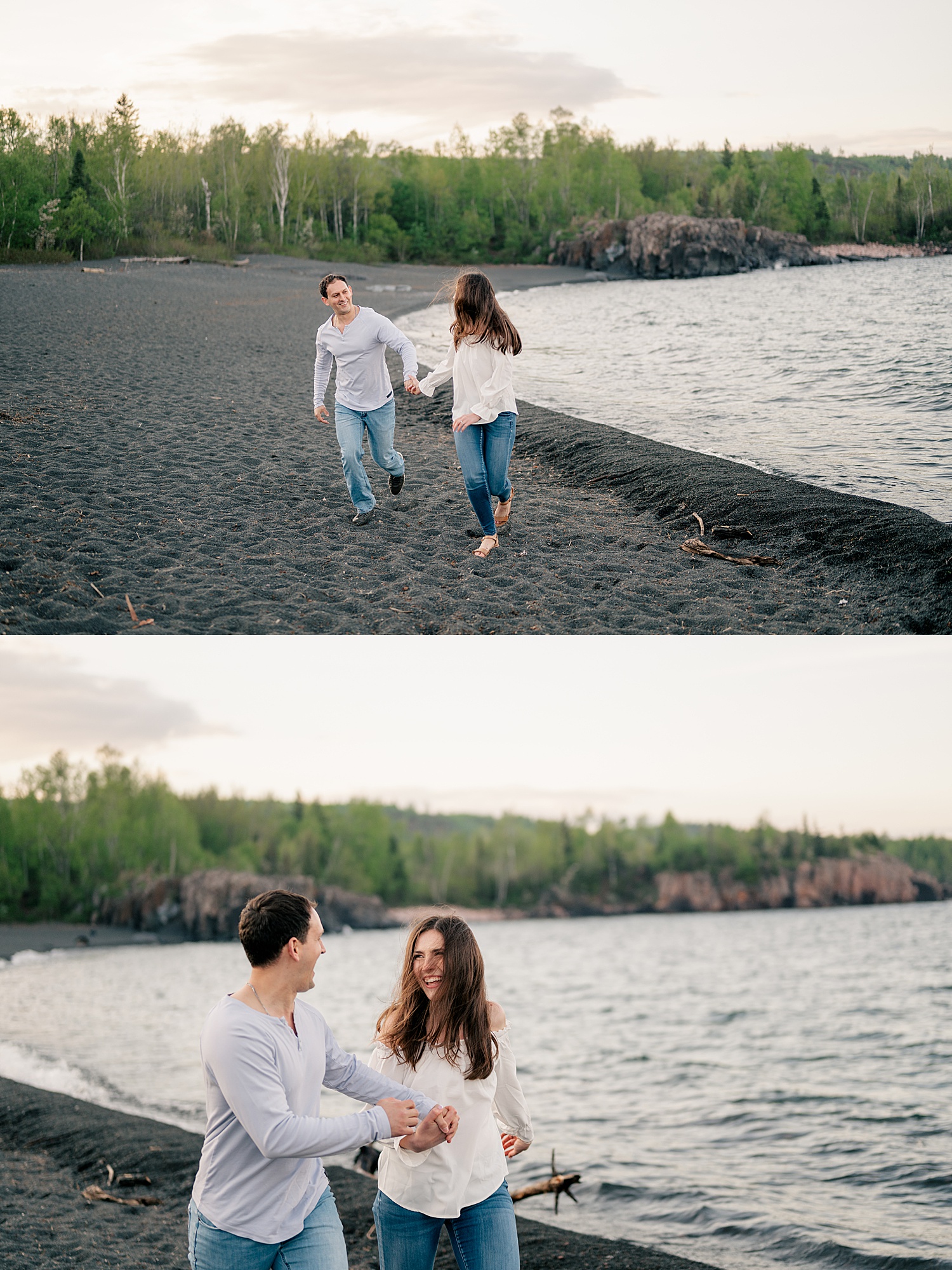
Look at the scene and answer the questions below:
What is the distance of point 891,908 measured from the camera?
5172 centimetres

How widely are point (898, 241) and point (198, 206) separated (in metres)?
27.2

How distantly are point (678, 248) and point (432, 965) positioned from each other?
36.9 meters

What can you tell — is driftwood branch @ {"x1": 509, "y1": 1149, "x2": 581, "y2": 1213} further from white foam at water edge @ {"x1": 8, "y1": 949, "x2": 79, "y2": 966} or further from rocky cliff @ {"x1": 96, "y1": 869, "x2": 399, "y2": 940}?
rocky cliff @ {"x1": 96, "y1": 869, "x2": 399, "y2": 940}

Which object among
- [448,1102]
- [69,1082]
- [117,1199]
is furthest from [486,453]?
[69,1082]

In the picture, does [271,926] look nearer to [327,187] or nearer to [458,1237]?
[458,1237]

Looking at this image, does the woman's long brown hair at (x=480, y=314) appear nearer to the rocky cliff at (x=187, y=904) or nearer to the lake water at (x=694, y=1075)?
the lake water at (x=694, y=1075)

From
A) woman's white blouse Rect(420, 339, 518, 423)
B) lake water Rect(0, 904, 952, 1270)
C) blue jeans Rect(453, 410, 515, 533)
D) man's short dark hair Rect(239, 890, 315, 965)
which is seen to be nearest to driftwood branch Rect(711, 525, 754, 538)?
blue jeans Rect(453, 410, 515, 533)

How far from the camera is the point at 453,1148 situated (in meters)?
2.37

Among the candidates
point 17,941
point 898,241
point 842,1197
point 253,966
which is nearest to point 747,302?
point 898,241

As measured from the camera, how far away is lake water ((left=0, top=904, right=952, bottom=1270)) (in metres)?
5.72

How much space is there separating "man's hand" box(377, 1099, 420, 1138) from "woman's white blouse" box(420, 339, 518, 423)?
161 inches

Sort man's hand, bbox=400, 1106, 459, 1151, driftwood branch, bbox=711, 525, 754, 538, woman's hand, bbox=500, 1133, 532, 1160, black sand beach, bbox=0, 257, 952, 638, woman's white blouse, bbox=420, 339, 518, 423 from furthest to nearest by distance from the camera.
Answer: driftwood branch, bbox=711, 525, 754, 538 → black sand beach, bbox=0, 257, 952, 638 → woman's white blouse, bbox=420, 339, 518, 423 → woman's hand, bbox=500, 1133, 532, 1160 → man's hand, bbox=400, 1106, 459, 1151

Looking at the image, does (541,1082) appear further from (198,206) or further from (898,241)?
(898,241)

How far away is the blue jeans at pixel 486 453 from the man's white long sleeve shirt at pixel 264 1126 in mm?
4165
